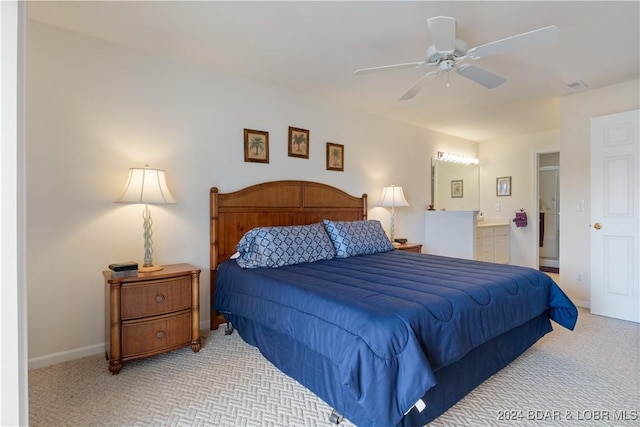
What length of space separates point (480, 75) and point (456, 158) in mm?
3579

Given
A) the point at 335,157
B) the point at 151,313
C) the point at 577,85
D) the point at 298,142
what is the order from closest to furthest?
the point at 151,313
the point at 577,85
the point at 298,142
the point at 335,157

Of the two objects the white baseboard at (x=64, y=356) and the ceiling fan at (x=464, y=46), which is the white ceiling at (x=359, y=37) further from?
the white baseboard at (x=64, y=356)

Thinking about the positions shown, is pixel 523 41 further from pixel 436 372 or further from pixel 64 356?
pixel 64 356

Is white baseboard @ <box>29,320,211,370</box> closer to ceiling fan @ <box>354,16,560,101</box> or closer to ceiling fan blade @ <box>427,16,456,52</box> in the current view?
ceiling fan @ <box>354,16,560,101</box>

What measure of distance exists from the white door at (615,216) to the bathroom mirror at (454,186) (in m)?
2.13

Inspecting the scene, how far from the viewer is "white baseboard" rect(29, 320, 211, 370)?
7.47 ft

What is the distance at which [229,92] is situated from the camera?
125 inches

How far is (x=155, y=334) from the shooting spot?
2.33 metres

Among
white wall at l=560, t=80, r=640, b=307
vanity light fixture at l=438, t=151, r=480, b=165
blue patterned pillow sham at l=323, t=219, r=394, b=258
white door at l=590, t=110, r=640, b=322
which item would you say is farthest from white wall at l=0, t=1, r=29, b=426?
vanity light fixture at l=438, t=151, r=480, b=165

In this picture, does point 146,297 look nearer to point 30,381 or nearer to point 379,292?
point 30,381

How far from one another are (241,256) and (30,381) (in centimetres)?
157

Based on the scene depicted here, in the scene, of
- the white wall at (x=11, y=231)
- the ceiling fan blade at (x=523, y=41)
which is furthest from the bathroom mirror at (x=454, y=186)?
the white wall at (x=11, y=231)

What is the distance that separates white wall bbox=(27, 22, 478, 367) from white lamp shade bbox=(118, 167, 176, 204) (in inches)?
9.1

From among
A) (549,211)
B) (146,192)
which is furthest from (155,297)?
(549,211)
